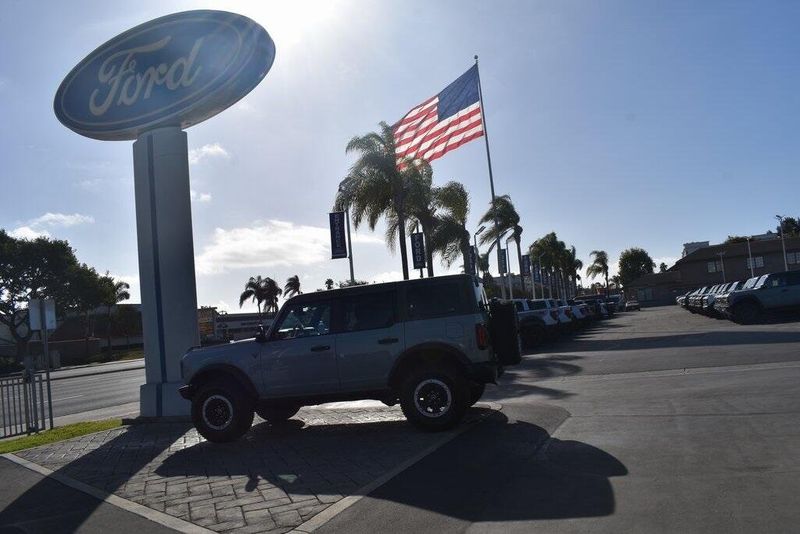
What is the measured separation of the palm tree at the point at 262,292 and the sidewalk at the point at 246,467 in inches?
3609

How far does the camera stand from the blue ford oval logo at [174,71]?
13.1 metres

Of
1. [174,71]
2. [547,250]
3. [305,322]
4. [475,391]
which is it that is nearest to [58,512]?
[305,322]

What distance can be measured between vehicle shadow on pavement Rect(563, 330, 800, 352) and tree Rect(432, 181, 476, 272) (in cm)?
1211

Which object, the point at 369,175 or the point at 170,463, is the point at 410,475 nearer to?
the point at 170,463

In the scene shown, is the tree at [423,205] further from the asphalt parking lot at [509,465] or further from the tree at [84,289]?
the tree at [84,289]

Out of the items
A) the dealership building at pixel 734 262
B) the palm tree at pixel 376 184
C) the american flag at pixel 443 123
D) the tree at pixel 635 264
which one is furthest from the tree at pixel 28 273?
the tree at pixel 635 264

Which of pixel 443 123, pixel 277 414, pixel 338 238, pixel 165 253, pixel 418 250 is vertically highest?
pixel 443 123

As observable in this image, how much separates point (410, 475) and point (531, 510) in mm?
1623

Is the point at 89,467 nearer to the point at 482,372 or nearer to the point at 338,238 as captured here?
the point at 482,372

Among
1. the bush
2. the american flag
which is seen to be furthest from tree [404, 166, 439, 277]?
the bush

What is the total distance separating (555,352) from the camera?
21.2 metres

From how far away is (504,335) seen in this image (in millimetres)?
9391

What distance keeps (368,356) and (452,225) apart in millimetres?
28153

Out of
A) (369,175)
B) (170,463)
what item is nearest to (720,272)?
(369,175)
